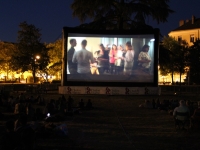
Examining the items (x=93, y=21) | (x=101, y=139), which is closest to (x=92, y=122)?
(x=101, y=139)

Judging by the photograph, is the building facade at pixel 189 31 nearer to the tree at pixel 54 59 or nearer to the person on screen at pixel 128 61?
the tree at pixel 54 59

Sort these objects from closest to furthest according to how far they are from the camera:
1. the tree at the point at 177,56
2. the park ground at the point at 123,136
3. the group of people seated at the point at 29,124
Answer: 1. the group of people seated at the point at 29,124
2. the park ground at the point at 123,136
3. the tree at the point at 177,56

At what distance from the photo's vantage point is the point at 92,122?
14477 millimetres

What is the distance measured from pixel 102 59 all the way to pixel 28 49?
81.4ft

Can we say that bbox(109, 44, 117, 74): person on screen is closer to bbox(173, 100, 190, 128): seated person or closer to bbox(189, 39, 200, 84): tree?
bbox(173, 100, 190, 128): seated person

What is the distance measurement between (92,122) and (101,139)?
3.90 metres

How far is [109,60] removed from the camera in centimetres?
3078

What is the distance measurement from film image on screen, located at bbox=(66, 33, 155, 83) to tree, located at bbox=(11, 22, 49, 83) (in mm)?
22557

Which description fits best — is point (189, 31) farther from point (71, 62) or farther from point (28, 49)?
point (71, 62)

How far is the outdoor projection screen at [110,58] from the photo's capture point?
101ft

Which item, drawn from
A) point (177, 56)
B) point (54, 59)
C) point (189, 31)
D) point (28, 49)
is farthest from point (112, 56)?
point (189, 31)

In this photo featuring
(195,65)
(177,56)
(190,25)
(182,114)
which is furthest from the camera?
(190,25)

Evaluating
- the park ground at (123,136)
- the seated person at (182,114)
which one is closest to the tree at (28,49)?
the park ground at (123,136)

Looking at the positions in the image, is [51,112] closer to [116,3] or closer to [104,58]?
[104,58]
